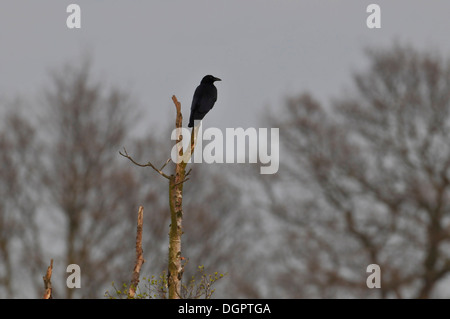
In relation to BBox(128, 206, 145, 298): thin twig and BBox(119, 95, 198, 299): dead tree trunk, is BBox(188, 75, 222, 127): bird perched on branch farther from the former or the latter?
BBox(128, 206, 145, 298): thin twig

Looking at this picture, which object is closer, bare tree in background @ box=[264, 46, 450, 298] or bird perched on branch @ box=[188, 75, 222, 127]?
bird perched on branch @ box=[188, 75, 222, 127]

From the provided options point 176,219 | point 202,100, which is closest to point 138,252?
point 176,219

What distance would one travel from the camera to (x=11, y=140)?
3183cm

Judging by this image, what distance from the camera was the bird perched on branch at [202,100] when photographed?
1259 cm

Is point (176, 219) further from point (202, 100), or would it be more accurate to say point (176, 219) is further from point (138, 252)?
point (202, 100)

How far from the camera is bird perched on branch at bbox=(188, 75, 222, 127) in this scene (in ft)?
41.3

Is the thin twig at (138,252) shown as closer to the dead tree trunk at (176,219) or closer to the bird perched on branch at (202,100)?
the dead tree trunk at (176,219)

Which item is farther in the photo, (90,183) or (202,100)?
(90,183)

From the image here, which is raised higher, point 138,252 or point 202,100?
point 202,100

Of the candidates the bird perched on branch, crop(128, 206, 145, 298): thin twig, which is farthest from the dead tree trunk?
the bird perched on branch

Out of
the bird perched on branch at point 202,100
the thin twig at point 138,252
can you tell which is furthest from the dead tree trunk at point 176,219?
the bird perched on branch at point 202,100

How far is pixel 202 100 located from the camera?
42.2 ft

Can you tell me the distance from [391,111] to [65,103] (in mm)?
12275
